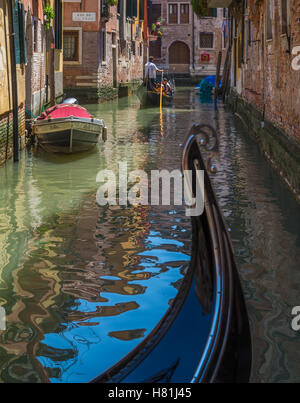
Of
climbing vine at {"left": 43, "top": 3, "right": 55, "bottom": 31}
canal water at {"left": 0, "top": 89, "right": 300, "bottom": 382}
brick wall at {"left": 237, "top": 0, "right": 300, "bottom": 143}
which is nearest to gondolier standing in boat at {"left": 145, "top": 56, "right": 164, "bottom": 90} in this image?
climbing vine at {"left": 43, "top": 3, "right": 55, "bottom": 31}

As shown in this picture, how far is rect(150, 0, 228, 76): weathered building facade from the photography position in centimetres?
4028

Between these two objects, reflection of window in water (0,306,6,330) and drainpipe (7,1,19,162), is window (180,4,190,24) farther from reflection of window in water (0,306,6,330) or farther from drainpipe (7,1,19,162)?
reflection of window in water (0,306,6,330)

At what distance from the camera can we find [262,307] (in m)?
3.65

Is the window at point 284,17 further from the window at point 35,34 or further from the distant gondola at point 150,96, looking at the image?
the distant gondola at point 150,96

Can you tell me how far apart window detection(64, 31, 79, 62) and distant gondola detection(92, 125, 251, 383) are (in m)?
20.0

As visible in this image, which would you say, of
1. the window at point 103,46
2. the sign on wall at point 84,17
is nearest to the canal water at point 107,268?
the sign on wall at point 84,17

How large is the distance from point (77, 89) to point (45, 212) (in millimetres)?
16364

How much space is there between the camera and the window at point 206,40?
A: 40.6m

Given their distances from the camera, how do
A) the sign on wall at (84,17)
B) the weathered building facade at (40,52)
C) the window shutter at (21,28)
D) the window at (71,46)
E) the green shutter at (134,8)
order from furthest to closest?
the green shutter at (134,8)
the window at (71,46)
the sign on wall at (84,17)
the weathered building facade at (40,52)
the window shutter at (21,28)

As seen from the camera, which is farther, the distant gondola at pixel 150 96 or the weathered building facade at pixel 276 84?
the distant gondola at pixel 150 96
